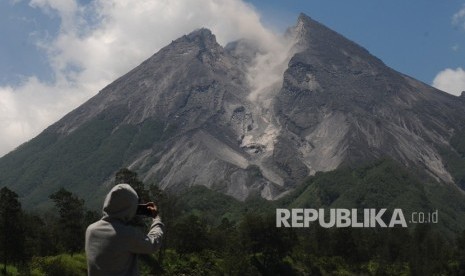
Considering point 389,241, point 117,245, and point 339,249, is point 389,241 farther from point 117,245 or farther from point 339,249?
point 117,245

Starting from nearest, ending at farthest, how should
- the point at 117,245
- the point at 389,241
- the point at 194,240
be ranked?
the point at 117,245 → the point at 194,240 → the point at 389,241

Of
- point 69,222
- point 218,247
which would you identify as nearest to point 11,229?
point 69,222

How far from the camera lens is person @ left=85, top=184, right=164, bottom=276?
6.29 metres

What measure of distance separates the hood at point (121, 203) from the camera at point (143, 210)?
0.05 metres

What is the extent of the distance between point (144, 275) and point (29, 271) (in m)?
13.1

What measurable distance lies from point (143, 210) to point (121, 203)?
23 centimetres

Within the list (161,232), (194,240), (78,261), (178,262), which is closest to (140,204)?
(161,232)

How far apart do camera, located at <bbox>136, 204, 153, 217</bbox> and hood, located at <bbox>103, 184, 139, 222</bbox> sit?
0.16 ft

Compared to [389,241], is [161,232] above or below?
below

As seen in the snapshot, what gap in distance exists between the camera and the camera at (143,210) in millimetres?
6334

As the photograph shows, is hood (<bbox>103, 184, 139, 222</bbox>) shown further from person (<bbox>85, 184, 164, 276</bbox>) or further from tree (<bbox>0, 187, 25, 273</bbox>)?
tree (<bbox>0, 187, 25, 273</bbox>)

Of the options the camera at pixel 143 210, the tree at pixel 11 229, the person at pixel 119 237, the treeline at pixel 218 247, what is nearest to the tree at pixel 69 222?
the treeline at pixel 218 247

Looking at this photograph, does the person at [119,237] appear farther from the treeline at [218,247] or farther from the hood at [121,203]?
the treeline at [218,247]

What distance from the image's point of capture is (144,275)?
49062 mm
